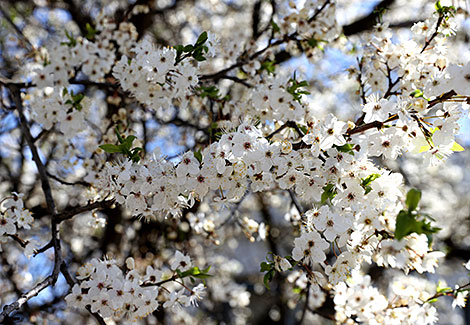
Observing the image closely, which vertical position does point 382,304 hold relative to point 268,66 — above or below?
below

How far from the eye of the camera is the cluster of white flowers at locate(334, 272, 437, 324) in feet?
7.11

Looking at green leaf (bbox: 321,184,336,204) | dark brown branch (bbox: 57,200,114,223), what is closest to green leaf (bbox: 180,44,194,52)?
dark brown branch (bbox: 57,200,114,223)

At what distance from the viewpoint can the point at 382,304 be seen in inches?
87.8

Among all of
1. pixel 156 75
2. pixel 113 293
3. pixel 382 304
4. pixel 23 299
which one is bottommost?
pixel 382 304

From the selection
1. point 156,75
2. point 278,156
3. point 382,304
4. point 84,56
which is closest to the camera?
point 278,156

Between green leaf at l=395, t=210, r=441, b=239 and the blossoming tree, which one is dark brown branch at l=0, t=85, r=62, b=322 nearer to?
the blossoming tree

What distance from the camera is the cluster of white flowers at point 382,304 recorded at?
7.11 ft

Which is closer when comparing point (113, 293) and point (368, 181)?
point (368, 181)

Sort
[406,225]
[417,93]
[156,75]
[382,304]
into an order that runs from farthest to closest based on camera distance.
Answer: [382,304], [156,75], [417,93], [406,225]

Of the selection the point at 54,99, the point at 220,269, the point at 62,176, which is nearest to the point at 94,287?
the point at 54,99

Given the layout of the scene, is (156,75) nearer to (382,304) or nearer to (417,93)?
(417,93)

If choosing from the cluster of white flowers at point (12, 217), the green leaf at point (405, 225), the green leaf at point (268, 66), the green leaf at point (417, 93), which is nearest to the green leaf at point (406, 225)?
the green leaf at point (405, 225)

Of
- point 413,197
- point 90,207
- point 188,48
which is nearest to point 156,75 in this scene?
point 188,48

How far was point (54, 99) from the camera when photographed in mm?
2568
